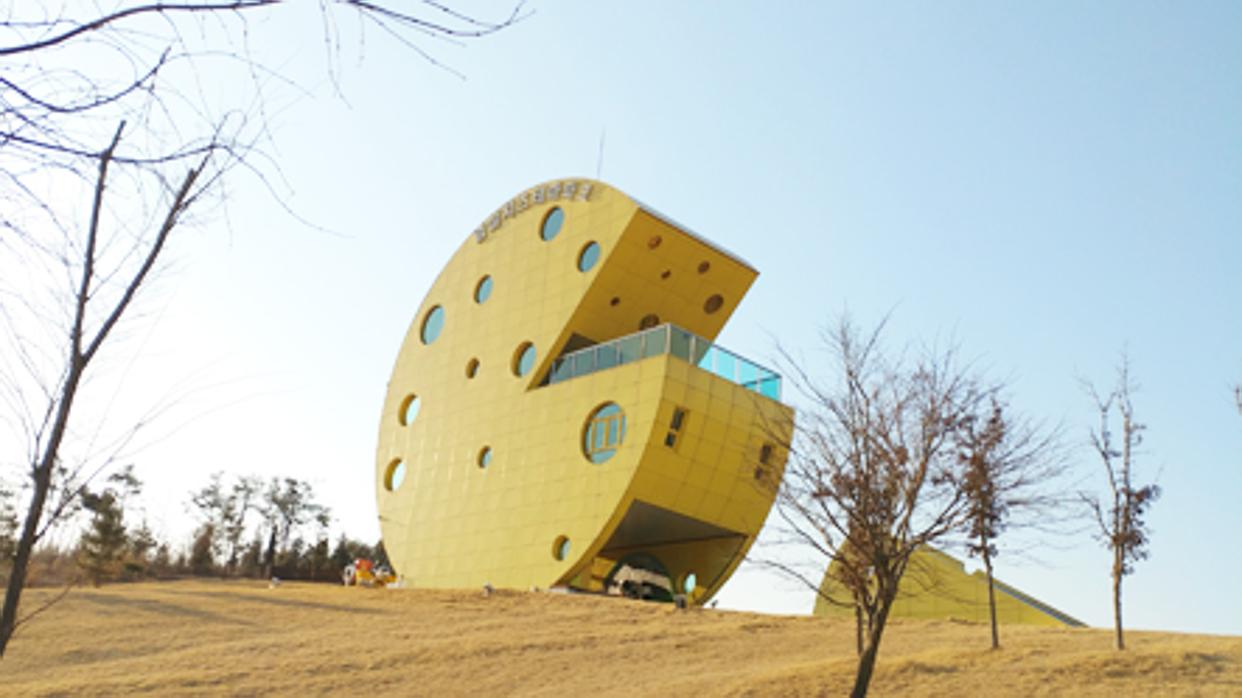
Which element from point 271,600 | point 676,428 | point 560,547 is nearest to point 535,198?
point 676,428

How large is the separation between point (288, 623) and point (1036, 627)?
606 inches

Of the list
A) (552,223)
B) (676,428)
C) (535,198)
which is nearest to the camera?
(676,428)

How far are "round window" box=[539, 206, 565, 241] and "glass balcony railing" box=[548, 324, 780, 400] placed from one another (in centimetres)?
426

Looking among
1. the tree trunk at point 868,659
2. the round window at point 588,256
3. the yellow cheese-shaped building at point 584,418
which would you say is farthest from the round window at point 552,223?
the tree trunk at point 868,659

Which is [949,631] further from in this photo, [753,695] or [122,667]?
[122,667]

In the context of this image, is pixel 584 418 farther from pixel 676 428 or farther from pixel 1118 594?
pixel 1118 594

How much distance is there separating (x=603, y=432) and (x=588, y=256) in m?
5.51

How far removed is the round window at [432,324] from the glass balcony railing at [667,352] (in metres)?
7.52

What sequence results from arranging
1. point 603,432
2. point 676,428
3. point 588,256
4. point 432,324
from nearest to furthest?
point 676,428, point 603,432, point 588,256, point 432,324

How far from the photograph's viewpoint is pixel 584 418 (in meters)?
28.5

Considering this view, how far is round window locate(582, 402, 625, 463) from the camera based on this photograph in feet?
90.4

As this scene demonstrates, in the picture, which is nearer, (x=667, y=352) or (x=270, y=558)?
(x=667, y=352)

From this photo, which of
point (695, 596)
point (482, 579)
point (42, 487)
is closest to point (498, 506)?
point (482, 579)

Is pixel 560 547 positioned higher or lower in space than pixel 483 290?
lower
